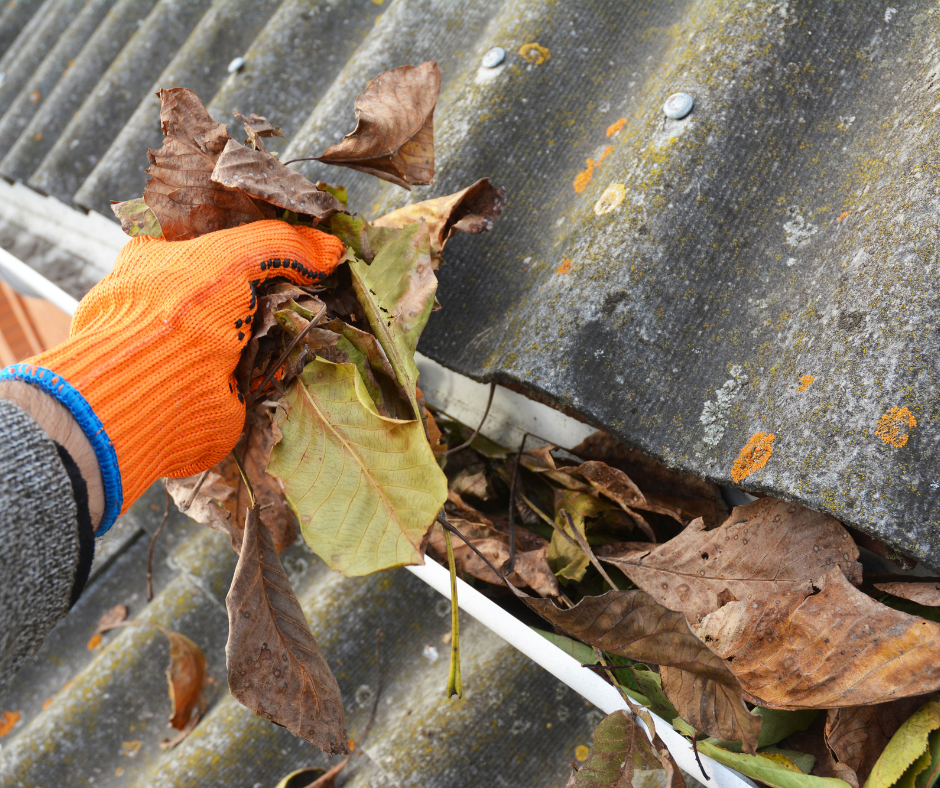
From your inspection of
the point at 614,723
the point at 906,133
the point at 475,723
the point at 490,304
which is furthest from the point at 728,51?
the point at 475,723

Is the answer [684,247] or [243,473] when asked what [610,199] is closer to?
[684,247]

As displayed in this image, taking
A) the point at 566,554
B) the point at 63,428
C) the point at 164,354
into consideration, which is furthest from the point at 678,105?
the point at 63,428

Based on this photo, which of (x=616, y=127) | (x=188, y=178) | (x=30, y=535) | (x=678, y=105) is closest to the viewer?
(x=30, y=535)

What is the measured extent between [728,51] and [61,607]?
1.16 metres

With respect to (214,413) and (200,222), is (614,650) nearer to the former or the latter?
(214,413)

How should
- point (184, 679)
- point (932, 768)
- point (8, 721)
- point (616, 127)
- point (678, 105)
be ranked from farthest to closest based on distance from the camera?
point (8, 721), point (184, 679), point (616, 127), point (678, 105), point (932, 768)

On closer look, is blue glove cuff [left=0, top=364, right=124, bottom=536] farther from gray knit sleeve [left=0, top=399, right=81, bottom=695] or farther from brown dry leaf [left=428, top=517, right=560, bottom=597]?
brown dry leaf [left=428, top=517, right=560, bottom=597]

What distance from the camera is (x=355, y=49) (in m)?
1.64

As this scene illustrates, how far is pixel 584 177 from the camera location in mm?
1114

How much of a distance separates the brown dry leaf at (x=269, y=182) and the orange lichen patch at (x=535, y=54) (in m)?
0.51

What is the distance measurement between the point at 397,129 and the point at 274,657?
766mm

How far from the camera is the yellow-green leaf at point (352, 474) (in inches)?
27.3

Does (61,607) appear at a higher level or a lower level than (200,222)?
lower

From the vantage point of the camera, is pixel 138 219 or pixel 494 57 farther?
pixel 494 57
